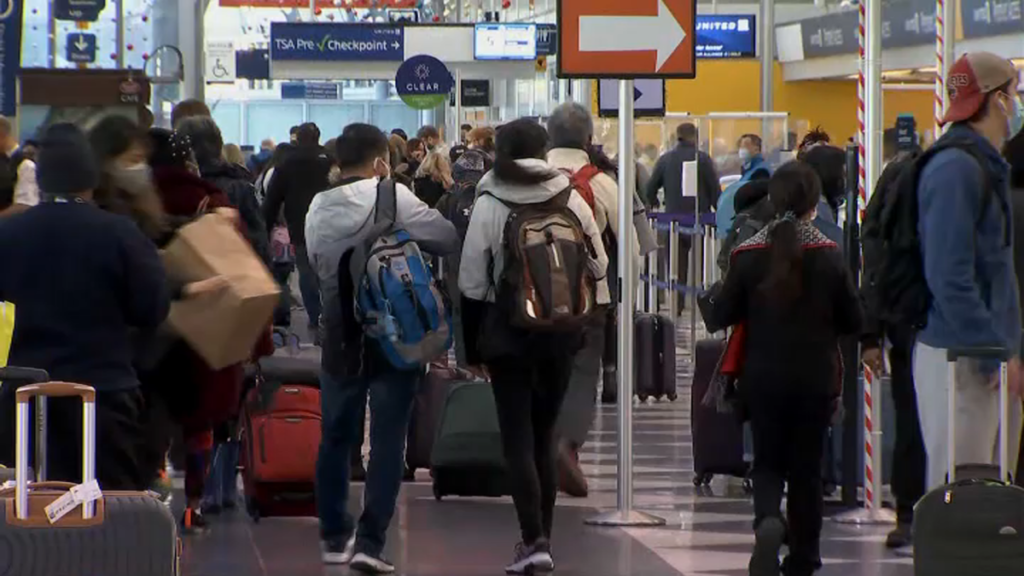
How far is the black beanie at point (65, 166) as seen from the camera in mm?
5883

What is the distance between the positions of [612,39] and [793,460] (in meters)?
2.65

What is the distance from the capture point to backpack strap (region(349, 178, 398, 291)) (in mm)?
7609

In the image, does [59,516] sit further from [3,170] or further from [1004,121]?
[3,170]

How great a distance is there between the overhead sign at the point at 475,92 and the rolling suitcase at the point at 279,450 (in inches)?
873

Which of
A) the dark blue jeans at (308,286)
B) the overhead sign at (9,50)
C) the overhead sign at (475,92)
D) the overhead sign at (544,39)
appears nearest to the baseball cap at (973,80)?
the dark blue jeans at (308,286)

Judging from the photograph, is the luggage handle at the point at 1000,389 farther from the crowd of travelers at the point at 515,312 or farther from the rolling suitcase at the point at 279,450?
the rolling suitcase at the point at 279,450

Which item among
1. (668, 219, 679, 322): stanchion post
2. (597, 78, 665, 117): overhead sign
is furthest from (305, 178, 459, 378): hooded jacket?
(597, 78, 665, 117): overhead sign

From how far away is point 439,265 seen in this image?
55.1 feet

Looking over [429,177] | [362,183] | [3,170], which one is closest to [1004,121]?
[362,183]

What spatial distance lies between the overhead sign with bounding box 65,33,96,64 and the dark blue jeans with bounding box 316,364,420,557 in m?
38.0

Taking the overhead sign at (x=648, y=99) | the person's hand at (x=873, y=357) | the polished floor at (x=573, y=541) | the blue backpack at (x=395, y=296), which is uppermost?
the overhead sign at (x=648, y=99)

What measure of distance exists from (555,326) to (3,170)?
10.9ft

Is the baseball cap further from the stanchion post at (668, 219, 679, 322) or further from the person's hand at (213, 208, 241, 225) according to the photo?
the stanchion post at (668, 219, 679, 322)

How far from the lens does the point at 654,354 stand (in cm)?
1285
